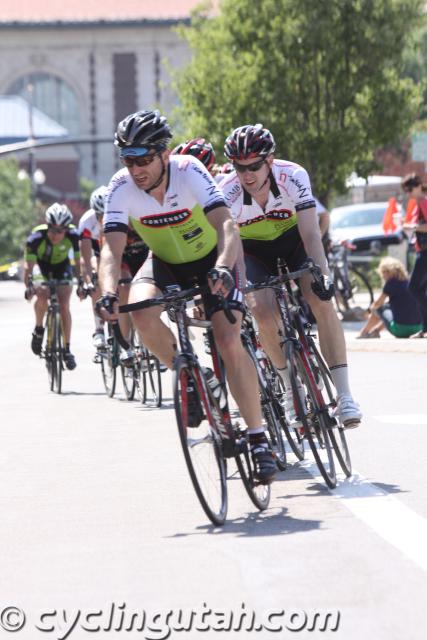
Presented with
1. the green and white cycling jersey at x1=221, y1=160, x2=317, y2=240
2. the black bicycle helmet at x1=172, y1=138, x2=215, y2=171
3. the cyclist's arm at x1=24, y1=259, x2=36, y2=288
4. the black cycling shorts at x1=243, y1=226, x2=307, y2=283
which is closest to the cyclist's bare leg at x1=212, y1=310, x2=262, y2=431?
the green and white cycling jersey at x1=221, y1=160, x2=317, y2=240

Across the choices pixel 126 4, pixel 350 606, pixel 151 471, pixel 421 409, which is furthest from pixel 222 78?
pixel 126 4

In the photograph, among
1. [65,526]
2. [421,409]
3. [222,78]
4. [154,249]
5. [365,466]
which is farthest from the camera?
[222,78]

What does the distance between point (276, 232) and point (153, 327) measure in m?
1.64

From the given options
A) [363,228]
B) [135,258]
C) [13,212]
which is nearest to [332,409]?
[135,258]

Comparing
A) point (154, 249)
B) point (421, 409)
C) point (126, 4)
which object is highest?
point (126, 4)

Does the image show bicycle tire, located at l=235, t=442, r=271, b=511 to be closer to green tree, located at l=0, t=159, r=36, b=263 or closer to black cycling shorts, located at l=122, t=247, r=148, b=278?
black cycling shorts, located at l=122, t=247, r=148, b=278

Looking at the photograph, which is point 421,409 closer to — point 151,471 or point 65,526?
point 151,471

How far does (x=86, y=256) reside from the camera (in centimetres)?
1653

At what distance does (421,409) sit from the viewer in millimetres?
12188

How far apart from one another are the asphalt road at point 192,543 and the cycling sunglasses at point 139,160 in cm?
164

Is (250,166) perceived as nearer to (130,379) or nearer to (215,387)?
(215,387)

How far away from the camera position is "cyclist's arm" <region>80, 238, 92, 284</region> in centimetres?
1642

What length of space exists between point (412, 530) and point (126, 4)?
10515 cm

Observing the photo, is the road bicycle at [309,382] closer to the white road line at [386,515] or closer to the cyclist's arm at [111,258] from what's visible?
the white road line at [386,515]
